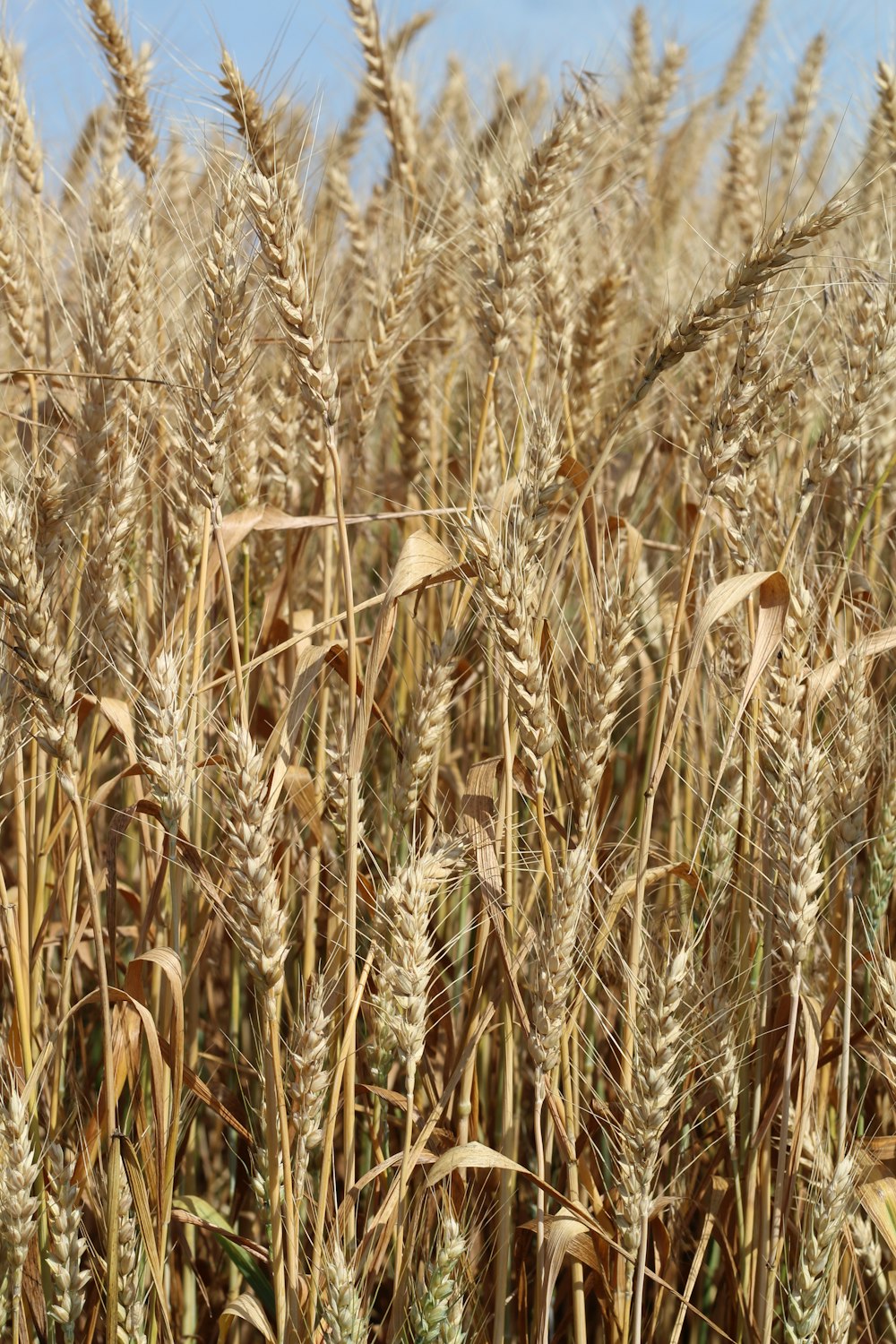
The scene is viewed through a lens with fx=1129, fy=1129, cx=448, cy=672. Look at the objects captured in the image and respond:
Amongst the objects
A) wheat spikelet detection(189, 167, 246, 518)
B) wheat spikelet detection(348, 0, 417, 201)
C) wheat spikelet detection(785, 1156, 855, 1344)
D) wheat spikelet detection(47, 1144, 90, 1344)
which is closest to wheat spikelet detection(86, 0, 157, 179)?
wheat spikelet detection(348, 0, 417, 201)

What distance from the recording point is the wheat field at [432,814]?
1.49 meters

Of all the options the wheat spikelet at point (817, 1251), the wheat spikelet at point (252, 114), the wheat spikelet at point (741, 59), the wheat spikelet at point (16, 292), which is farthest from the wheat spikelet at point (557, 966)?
the wheat spikelet at point (741, 59)

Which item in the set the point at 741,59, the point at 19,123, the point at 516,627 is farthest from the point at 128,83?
the point at 741,59

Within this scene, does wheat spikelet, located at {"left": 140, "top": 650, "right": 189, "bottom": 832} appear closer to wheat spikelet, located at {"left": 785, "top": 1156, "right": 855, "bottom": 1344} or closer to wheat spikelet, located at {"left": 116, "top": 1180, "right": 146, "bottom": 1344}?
wheat spikelet, located at {"left": 116, "top": 1180, "right": 146, "bottom": 1344}

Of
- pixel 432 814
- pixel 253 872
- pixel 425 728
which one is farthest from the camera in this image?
pixel 432 814

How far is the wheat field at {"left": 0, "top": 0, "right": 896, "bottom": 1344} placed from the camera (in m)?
1.49

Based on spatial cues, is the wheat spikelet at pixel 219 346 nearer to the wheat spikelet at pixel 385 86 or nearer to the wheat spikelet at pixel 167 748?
the wheat spikelet at pixel 167 748

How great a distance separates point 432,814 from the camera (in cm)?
179

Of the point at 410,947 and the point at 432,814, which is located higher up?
the point at 432,814

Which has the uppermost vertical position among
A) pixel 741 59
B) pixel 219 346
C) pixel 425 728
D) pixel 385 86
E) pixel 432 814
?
pixel 741 59

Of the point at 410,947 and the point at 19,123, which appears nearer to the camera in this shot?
the point at 410,947

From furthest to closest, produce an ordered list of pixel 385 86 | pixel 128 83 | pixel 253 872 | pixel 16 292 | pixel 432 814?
pixel 385 86, pixel 128 83, pixel 16 292, pixel 432 814, pixel 253 872

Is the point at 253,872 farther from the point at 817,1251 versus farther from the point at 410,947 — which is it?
the point at 817,1251

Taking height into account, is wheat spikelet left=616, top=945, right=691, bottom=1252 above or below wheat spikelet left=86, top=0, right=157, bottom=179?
below
